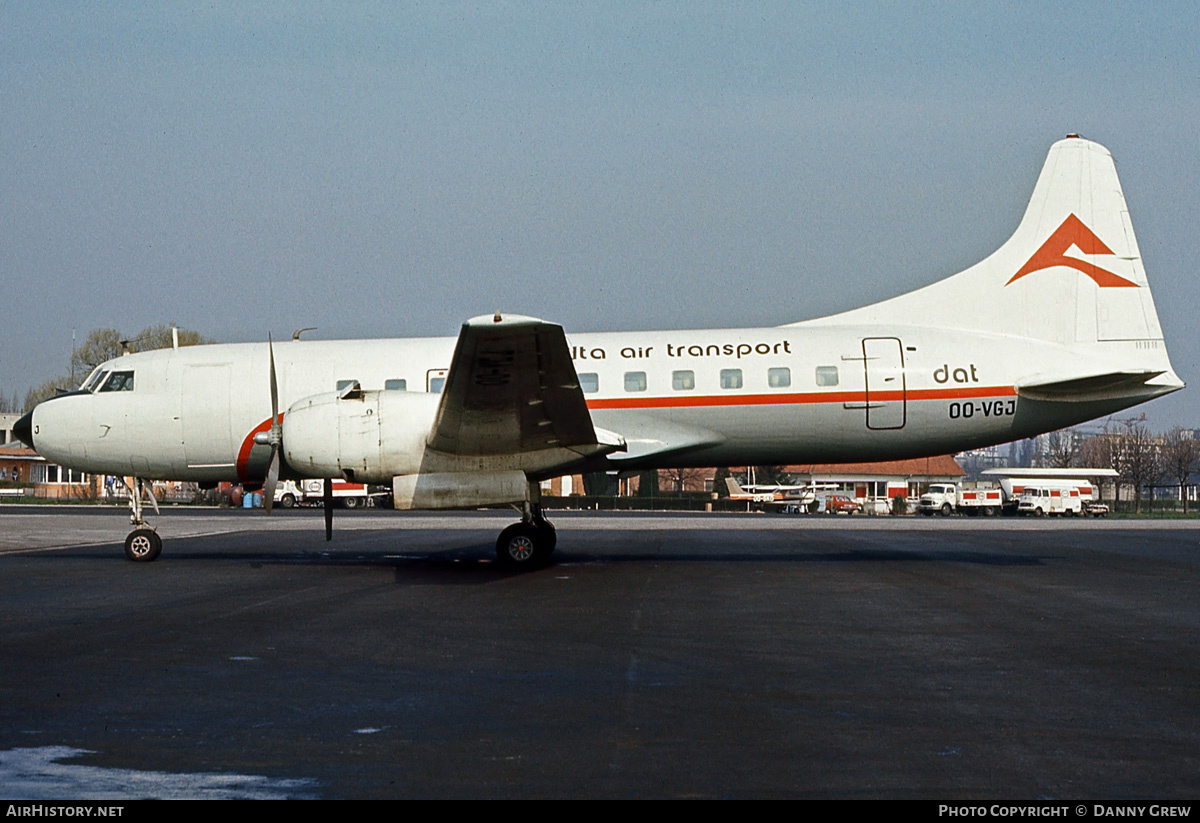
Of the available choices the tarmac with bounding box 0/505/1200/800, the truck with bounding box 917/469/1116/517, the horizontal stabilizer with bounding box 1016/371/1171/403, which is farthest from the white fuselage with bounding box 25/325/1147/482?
the truck with bounding box 917/469/1116/517

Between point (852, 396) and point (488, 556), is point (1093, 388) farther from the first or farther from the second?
point (488, 556)

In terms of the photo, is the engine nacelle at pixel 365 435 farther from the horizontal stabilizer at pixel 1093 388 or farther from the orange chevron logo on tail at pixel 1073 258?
the orange chevron logo on tail at pixel 1073 258

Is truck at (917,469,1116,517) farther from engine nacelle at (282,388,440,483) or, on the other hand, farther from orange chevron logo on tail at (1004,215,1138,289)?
→ engine nacelle at (282,388,440,483)

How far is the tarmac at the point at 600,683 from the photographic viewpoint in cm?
589

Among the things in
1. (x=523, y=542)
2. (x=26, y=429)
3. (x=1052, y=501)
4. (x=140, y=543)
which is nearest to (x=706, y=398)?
(x=523, y=542)

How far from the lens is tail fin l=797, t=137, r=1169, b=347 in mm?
20688

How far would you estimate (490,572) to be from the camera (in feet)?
60.5

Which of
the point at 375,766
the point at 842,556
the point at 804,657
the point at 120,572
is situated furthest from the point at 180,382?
the point at 375,766

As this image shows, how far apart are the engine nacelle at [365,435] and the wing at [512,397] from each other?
439 millimetres

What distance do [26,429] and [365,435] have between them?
28.3 ft

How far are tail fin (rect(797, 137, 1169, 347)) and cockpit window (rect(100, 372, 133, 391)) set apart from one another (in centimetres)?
1380

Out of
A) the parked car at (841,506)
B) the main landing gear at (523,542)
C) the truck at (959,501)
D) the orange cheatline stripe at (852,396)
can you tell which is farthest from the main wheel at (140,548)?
the truck at (959,501)

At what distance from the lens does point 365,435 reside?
1736cm
